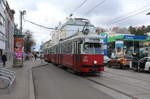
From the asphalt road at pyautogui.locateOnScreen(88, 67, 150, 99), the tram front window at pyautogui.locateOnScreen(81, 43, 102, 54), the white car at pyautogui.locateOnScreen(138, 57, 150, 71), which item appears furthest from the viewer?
the white car at pyautogui.locateOnScreen(138, 57, 150, 71)

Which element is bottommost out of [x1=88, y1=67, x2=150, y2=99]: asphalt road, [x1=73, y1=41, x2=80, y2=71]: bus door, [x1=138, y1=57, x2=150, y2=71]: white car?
[x1=88, y1=67, x2=150, y2=99]: asphalt road

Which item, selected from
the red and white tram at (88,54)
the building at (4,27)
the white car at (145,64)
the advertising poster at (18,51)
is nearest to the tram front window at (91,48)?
the red and white tram at (88,54)

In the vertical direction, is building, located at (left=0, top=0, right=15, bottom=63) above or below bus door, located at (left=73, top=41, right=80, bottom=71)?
above

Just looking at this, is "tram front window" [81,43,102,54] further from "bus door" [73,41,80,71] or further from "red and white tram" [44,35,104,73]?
"bus door" [73,41,80,71]

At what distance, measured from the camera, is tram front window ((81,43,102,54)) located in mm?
18848

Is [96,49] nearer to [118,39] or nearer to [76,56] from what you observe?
[76,56]

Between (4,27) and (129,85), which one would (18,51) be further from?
(129,85)

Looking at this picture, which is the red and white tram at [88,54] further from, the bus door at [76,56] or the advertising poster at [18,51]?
the advertising poster at [18,51]

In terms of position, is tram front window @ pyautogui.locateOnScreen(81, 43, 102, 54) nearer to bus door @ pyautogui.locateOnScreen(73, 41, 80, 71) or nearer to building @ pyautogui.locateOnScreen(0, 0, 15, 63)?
bus door @ pyautogui.locateOnScreen(73, 41, 80, 71)

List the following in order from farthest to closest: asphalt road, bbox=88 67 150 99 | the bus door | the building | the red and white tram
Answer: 1. the building
2. the bus door
3. the red and white tram
4. asphalt road, bbox=88 67 150 99

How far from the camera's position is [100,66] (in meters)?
19.0

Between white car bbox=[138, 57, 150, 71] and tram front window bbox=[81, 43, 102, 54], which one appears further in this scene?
white car bbox=[138, 57, 150, 71]

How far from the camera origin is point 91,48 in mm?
19125

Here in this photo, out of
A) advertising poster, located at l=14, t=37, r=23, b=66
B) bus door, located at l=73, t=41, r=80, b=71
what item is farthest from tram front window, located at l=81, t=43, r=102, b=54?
advertising poster, located at l=14, t=37, r=23, b=66
